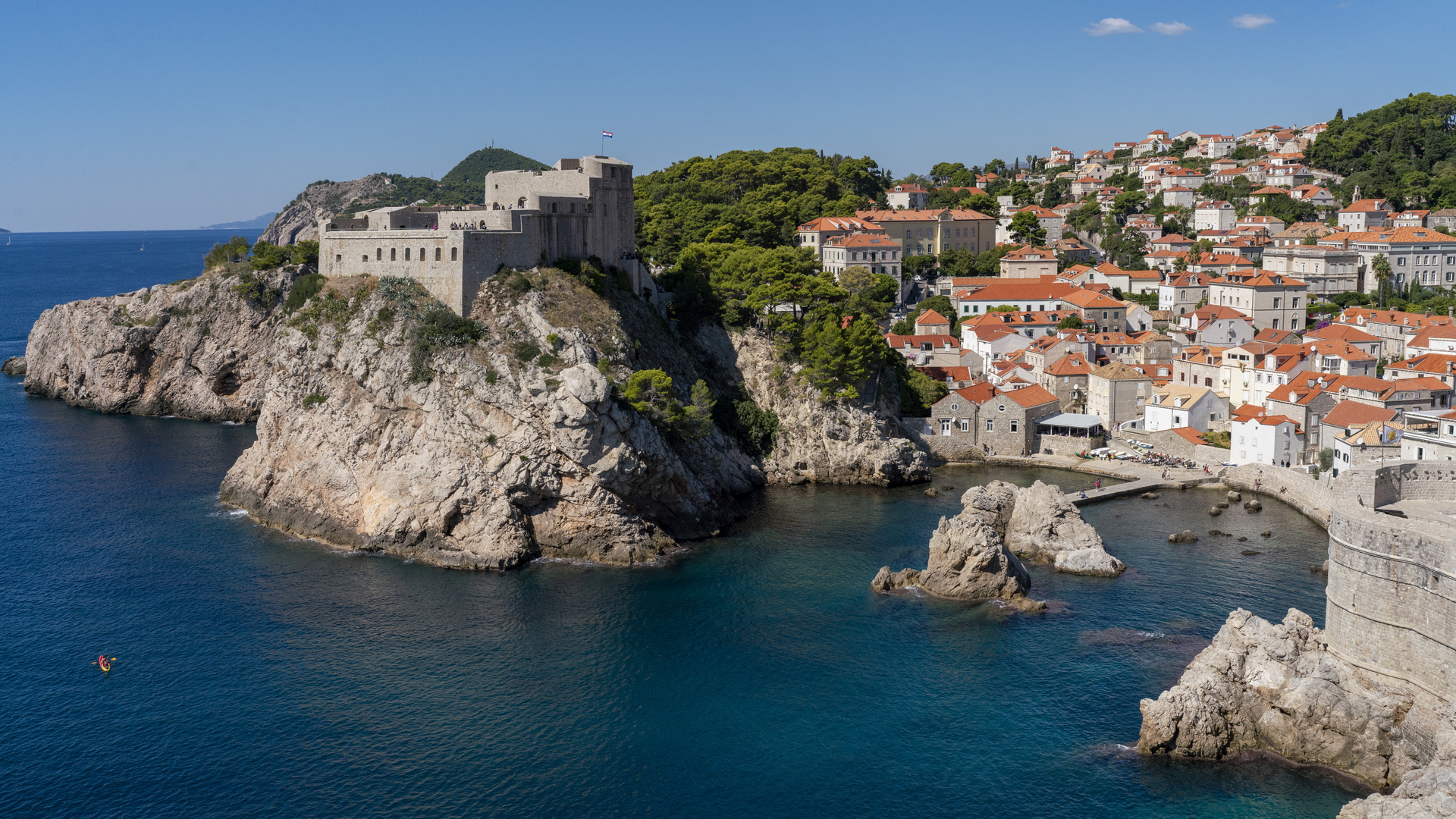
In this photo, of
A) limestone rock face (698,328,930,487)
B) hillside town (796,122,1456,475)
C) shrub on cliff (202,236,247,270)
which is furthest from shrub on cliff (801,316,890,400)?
shrub on cliff (202,236,247,270)

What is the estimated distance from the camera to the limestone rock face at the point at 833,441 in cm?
5875

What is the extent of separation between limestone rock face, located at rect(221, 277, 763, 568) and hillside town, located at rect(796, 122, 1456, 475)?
2363cm

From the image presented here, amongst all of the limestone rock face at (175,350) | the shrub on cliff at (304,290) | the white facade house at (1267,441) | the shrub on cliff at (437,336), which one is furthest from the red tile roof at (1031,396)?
the limestone rock face at (175,350)

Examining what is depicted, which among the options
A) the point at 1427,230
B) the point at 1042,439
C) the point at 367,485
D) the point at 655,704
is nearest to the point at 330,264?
the point at 367,485

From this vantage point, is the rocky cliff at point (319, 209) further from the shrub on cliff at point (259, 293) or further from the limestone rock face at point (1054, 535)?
the limestone rock face at point (1054, 535)

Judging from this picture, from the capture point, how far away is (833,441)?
59438 mm

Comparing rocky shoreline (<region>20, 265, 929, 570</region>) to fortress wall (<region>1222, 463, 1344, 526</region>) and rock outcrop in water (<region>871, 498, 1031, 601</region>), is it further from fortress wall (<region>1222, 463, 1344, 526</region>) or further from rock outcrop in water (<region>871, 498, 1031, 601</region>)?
fortress wall (<region>1222, 463, 1344, 526</region>)

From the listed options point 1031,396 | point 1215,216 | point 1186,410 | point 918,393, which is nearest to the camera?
point 1186,410

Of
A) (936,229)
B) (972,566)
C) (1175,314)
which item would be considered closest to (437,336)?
(972,566)

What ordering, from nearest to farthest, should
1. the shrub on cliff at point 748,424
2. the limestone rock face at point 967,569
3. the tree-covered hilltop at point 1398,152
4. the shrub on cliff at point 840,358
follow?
the limestone rock face at point 967,569 < the shrub on cliff at point 748,424 < the shrub on cliff at point 840,358 < the tree-covered hilltop at point 1398,152

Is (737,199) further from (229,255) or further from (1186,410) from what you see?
(1186,410)

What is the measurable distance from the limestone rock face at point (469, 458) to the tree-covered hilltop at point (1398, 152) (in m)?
98.0

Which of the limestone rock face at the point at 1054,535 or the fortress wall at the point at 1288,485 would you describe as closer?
the limestone rock face at the point at 1054,535

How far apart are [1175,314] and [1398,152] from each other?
53.6 meters
